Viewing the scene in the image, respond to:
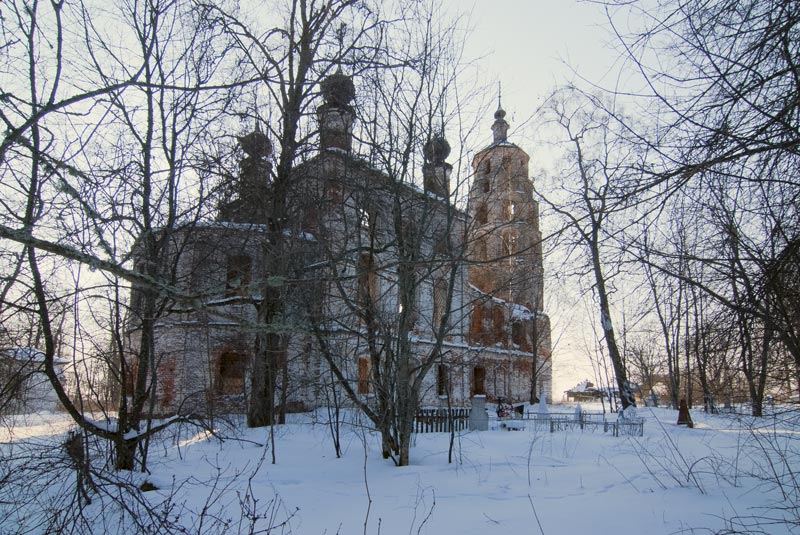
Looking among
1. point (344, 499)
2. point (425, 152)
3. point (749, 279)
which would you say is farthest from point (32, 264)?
point (749, 279)

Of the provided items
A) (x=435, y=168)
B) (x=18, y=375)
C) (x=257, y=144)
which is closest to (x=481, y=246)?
(x=435, y=168)

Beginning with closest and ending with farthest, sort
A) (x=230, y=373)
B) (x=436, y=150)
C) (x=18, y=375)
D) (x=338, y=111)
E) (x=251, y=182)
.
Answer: (x=18, y=375)
(x=436, y=150)
(x=338, y=111)
(x=251, y=182)
(x=230, y=373)

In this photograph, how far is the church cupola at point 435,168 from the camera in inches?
299

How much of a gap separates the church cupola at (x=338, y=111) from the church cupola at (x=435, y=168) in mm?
1236

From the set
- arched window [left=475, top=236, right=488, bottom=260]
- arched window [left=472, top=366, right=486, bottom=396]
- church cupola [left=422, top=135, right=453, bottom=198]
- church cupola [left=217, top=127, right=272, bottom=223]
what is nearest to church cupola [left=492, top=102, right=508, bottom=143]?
church cupola [left=422, top=135, right=453, bottom=198]

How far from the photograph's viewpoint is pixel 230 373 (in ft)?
73.9

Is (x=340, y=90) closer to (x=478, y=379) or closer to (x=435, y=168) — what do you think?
(x=435, y=168)

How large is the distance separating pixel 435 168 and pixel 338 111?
1.90 m

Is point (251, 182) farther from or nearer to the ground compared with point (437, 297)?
farther from the ground

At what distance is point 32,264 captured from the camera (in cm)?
446

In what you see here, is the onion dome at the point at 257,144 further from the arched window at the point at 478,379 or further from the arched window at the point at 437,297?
the arched window at the point at 478,379

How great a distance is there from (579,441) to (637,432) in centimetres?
287

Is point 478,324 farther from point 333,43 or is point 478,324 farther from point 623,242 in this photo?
point 623,242

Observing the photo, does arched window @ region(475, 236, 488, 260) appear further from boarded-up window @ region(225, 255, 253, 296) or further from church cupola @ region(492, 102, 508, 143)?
boarded-up window @ region(225, 255, 253, 296)
